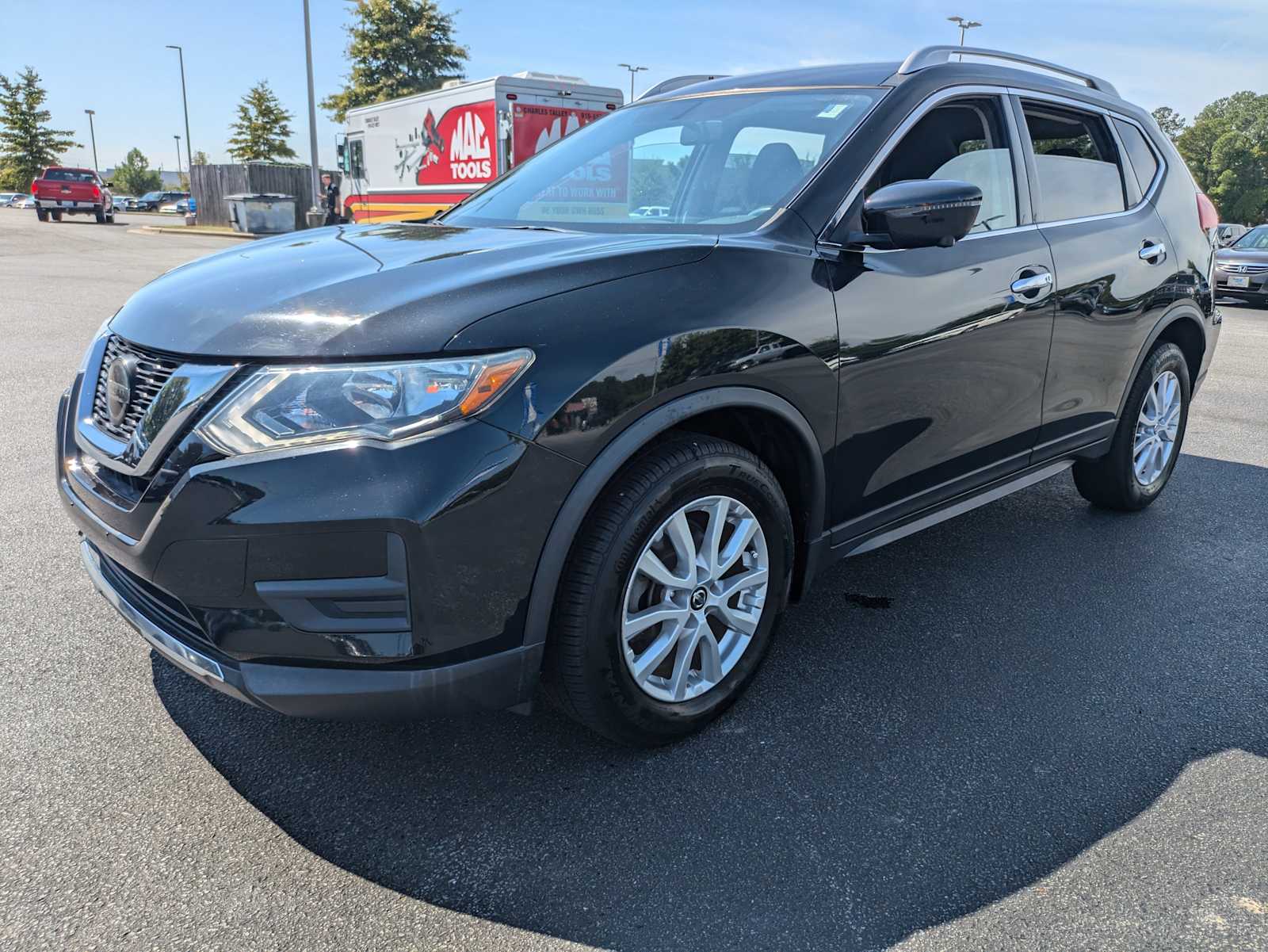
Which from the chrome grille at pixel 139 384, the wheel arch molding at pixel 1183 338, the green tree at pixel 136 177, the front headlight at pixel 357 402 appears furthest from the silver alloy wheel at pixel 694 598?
the green tree at pixel 136 177

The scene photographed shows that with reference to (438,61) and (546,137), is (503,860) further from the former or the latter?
(438,61)

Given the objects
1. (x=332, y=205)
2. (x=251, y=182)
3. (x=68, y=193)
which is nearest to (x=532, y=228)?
(x=332, y=205)

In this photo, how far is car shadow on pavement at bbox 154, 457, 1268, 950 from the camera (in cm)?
210

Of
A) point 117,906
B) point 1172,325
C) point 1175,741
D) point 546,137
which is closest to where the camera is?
point 117,906

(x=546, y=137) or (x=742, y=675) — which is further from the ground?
(x=546, y=137)

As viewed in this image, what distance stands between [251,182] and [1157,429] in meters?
37.6

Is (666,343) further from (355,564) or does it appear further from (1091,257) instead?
(1091,257)

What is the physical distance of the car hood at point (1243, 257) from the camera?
15940mm

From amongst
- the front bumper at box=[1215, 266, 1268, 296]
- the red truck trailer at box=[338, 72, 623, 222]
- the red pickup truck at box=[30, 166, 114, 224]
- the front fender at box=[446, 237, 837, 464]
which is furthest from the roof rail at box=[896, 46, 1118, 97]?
the red pickup truck at box=[30, 166, 114, 224]

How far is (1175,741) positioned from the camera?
2740mm

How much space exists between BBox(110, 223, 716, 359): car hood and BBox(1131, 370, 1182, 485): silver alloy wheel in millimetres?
2808

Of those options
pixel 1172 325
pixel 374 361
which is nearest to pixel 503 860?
pixel 374 361

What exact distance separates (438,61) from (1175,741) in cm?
5062

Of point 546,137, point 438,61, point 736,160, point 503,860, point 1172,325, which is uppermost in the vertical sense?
point 438,61
